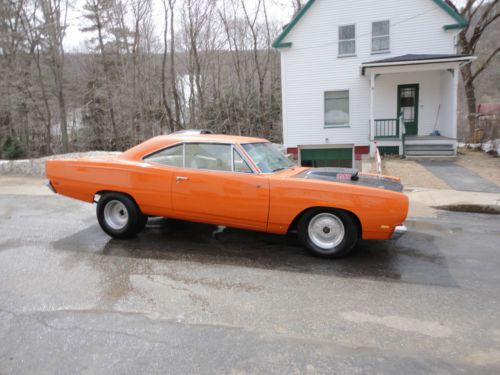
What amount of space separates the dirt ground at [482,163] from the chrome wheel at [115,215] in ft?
30.2

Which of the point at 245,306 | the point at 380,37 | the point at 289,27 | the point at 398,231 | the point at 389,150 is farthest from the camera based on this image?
the point at 289,27

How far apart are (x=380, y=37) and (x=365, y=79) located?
190 cm

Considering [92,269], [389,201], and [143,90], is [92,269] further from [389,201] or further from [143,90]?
[143,90]

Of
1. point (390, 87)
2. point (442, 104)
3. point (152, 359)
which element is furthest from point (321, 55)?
point (152, 359)

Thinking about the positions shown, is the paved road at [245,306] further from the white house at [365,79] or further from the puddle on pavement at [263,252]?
the white house at [365,79]

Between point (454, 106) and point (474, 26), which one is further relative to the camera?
point (474, 26)

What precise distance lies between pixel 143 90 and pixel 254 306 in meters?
28.0

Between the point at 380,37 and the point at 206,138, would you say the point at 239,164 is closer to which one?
the point at 206,138

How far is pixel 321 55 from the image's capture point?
16.8 meters

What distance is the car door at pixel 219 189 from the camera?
15.2ft

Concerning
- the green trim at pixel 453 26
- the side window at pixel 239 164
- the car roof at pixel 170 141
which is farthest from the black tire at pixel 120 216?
the green trim at pixel 453 26

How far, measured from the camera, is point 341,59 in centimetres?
1666

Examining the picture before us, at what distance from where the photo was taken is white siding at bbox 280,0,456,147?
1562cm

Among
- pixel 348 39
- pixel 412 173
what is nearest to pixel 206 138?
pixel 412 173
